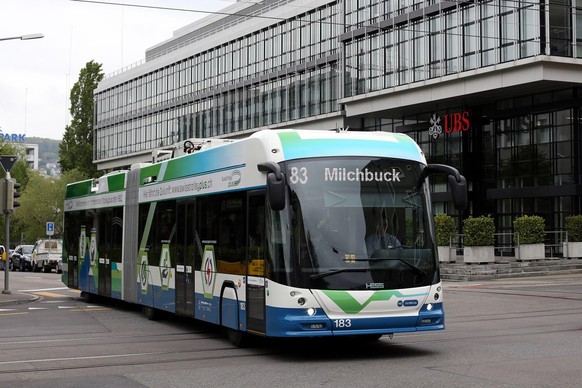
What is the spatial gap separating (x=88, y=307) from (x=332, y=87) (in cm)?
3403

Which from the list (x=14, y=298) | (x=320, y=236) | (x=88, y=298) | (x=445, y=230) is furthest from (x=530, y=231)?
(x=320, y=236)

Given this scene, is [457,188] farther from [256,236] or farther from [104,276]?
[104,276]

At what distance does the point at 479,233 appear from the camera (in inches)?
1353

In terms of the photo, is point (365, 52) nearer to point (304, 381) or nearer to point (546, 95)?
point (546, 95)

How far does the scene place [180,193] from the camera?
52.2 ft

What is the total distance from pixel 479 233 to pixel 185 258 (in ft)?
68.4

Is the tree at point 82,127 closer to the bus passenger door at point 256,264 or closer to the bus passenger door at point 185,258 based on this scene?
the bus passenger door at point 185,258

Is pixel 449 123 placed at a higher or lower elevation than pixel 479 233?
higher

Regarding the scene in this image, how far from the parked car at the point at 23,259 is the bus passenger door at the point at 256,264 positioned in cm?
4589

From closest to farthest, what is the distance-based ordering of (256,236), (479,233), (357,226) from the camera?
1. (357,226)
2. (256,236)
3. (479,233)

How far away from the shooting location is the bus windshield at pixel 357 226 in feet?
38.2

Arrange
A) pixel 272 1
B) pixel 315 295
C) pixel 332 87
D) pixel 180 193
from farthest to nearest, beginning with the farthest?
pixel 272 1
pixel 332 87
pixel 180 193
pixel 315 295

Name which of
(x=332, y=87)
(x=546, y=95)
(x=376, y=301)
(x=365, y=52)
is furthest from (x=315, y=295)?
(x=332, y=87)

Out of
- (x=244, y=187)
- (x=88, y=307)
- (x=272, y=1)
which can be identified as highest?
(x=272, y=1)
